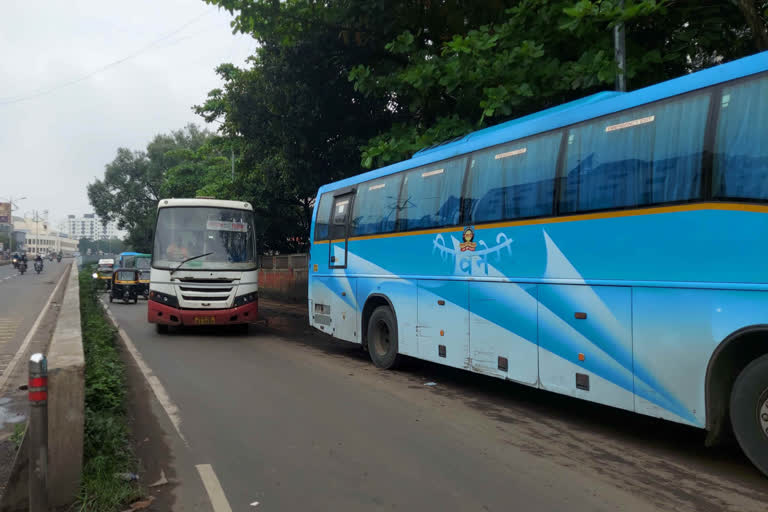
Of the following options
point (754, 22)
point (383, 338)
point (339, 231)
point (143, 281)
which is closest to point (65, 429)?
point (383, 338)

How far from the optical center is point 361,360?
11.1 m

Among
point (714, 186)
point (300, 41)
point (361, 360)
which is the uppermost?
point (300, 41)

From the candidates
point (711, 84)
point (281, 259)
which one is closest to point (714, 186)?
point (711, 84)

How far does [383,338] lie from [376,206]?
7.34ft

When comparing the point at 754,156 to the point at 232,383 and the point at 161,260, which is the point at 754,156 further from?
the point at 161,260

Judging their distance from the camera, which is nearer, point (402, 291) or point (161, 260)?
point (402, 291)

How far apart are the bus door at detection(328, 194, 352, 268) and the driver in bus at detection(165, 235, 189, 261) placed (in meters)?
3.90

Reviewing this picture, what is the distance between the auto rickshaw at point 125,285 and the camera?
25.7 m

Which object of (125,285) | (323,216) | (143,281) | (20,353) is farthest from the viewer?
(143,281)

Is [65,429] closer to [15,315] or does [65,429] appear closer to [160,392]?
[160,392]

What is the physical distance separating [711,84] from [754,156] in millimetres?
827

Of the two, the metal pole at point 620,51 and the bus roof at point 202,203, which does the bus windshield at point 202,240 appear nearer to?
the bus roof at point 202,203

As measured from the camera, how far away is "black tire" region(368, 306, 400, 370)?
968cm

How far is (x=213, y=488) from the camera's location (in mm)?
4512
